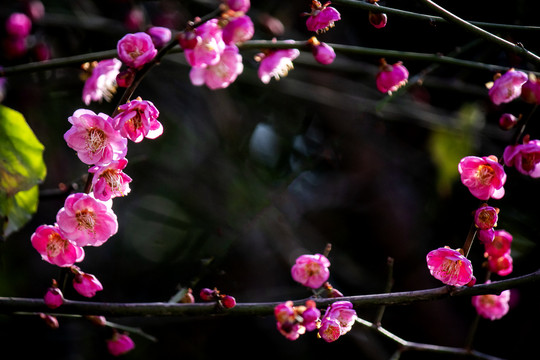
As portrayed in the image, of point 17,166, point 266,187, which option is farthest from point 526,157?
point 266,187

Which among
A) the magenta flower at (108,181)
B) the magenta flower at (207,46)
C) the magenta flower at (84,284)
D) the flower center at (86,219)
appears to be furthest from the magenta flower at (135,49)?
the magenta flower at (84,284)

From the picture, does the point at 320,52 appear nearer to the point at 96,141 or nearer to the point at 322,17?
the point at 322,17

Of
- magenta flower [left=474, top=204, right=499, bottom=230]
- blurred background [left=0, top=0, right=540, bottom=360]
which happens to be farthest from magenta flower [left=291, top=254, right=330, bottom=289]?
blurred background [left=0, top=0, right=540, bottom=360]

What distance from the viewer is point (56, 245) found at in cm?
109

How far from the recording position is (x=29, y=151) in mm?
1332

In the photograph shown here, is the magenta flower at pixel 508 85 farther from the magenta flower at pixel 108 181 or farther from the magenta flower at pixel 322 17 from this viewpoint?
the magenta flower at pixel 108 181

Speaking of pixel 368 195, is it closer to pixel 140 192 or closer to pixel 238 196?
pixel 238 196

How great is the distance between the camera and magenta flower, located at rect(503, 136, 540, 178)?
114cm

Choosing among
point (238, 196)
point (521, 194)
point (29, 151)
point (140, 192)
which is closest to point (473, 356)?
point (521, 194)

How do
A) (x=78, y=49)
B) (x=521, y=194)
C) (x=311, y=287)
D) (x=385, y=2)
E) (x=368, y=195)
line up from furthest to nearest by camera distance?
(x=368, y=195), (x=78, y=49), (x=521, y=194), (x=385, y=2), (x=311, y=287)

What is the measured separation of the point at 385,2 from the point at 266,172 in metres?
1.17

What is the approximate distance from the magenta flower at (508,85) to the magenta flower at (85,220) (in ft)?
2.77

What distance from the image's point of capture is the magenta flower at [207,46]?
3.81ft

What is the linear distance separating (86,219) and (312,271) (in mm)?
486
